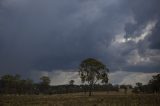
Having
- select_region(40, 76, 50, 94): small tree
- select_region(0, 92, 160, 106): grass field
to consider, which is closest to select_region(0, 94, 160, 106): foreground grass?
select_region(0, 92, 160, 106): grass field

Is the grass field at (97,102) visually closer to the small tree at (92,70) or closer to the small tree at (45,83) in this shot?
the small tree at (92,70)

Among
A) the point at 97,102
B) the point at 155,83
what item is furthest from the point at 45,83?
the point at 97,102

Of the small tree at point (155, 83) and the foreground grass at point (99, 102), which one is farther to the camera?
the small tree at point (155, 83)

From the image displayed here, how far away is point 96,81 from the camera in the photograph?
10575 centimetres

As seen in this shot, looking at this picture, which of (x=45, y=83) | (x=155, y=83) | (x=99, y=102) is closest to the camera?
(x=99, y=102)

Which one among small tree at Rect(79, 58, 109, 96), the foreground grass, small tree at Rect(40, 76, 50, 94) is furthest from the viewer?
small tree at Rect(40, 76, 50, 94)

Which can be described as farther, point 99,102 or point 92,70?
point 92,70

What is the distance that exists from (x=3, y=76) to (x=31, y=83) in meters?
25.0

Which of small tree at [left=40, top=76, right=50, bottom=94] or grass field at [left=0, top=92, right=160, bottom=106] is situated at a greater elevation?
small tree at [left=40, top=76, right=50, bottom=94]

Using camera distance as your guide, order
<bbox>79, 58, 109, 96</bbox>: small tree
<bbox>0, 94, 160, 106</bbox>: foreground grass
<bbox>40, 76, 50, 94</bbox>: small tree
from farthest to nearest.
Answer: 1. <bbox>40, 76, 50, 94</bbox>: small tree
2. <bbox>79, 58, 109, 96</bbox>: small tree
3. <bbox>0, 94, 160, 106</bbox>: foreground grass

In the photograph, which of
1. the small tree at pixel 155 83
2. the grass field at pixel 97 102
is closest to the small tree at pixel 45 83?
the small tree at pixel 155 83

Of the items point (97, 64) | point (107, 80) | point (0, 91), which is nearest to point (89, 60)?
point (97, 64)

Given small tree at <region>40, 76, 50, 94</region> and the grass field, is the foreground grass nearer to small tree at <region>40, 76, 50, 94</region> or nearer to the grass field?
the grass field

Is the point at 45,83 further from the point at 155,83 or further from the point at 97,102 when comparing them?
the point at 97,102
